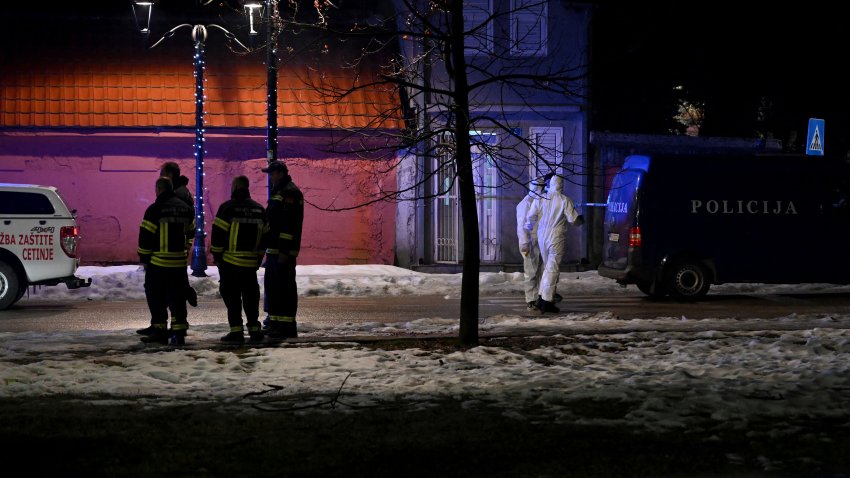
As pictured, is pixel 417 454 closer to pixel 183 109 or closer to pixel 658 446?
pixel 658 446

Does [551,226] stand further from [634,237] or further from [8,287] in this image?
[8,287]

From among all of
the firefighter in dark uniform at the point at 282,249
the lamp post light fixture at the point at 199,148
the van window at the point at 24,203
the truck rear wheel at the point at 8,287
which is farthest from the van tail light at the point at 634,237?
the truck rear wheel at the point at 8,287

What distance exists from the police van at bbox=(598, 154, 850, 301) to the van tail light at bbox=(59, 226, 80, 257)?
7.90 meters

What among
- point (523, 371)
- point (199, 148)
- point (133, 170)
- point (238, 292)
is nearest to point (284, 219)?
point (238, 292)

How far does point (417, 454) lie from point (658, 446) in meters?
1.48

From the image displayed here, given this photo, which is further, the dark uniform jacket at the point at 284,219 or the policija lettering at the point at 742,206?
the policija lettering at the point at 742,206

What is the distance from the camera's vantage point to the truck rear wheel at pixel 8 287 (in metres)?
16.3

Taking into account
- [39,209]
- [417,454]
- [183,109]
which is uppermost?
[183,109]

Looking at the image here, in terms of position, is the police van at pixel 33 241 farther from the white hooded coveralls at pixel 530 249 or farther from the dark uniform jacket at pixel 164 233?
the white hooded coveralls at pixel 530 249

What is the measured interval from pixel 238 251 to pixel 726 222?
8.80m

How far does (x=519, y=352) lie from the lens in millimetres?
11055

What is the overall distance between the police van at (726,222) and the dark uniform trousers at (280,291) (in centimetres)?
681

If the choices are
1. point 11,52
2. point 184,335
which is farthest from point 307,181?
point 184,335

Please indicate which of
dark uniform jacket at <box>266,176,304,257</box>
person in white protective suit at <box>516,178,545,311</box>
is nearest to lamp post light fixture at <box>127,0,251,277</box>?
person in white protective suit at <box>516,178,545,311</box>
